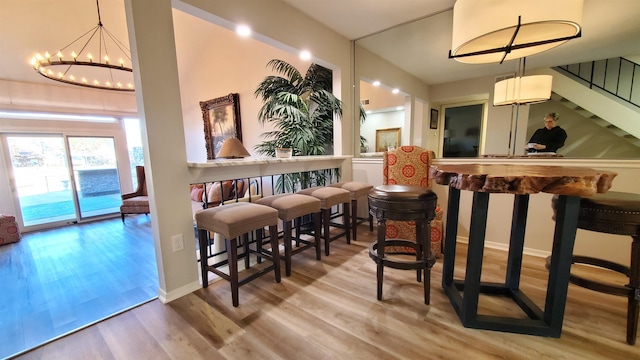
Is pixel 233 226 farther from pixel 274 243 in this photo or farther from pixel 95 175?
pixel 95 175

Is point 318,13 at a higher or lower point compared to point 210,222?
higher

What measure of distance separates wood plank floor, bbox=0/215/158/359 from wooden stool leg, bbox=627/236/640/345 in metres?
2.99

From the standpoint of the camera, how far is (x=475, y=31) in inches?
49.2

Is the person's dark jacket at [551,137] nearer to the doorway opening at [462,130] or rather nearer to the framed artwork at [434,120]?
the doorway opening at [462,130]

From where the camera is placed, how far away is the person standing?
6.89 feet

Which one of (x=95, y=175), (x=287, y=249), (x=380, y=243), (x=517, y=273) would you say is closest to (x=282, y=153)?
(x=287, y=249)

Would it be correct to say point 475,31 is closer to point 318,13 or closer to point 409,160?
point 409,160

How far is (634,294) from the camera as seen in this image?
1239mm

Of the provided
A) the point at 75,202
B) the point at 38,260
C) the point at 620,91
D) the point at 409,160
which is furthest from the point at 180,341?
the point at 75,202

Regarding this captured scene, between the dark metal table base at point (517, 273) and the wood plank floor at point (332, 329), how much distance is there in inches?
2.5

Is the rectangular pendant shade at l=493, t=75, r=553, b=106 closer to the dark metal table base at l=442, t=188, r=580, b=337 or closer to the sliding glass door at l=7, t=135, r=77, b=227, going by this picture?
the dark metal table base at l=442, t=188, r=580, b=337

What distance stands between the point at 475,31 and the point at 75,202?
21.7ft

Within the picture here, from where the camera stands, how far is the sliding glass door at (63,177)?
4117 millimetres

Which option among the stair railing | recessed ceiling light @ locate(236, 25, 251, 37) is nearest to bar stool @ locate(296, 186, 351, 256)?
recessed ceiling light @ locate(236, 25, 251, 37)
